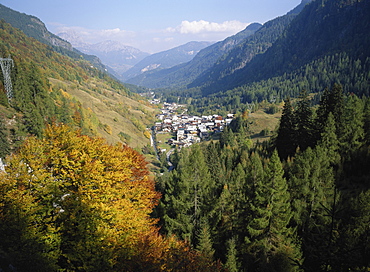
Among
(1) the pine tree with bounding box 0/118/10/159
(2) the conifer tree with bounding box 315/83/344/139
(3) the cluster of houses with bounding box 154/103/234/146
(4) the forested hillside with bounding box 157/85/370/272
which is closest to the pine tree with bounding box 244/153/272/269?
(4) the forested hillside with bounding box 157/85/370/272

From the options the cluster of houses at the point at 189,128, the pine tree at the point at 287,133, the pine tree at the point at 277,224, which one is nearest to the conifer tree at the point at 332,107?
the pine tree at the point at 287,133

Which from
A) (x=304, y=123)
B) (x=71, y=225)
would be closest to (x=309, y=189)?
(x=304, y=123)

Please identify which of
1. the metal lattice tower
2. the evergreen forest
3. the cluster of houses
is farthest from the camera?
the cluster of houses

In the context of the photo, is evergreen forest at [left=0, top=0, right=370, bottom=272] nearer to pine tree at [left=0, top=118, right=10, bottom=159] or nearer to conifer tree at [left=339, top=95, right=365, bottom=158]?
conifer tree at [left=339, top=95, right=365, bottom=158]

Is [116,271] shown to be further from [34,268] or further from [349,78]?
[349,78]

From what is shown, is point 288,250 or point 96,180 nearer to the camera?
point 96,180

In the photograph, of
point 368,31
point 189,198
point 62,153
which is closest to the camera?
point 62,153

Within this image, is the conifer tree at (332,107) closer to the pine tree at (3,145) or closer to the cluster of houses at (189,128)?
the pine tree at (3,145)

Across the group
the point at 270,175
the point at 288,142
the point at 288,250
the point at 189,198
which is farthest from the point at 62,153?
the point at 288,142
